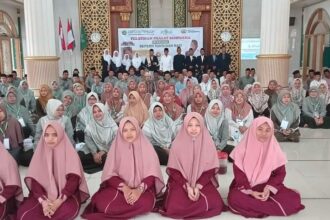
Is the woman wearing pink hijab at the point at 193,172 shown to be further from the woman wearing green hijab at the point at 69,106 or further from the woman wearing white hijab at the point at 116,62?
the woman wearing white hijab at the point at 116,62

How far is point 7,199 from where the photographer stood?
258 cm

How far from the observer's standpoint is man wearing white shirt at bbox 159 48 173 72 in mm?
9805

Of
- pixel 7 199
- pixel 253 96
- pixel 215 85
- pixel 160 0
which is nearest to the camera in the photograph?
pixel 7 199

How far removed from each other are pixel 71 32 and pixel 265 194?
845cm

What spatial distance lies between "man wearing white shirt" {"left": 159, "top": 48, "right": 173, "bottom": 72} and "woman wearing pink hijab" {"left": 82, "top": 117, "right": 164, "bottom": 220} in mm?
7149

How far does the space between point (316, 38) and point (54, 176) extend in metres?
9.84

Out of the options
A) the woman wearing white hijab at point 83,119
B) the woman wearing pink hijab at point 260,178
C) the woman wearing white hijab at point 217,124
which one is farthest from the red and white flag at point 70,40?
the woman wearing pink hijab at point 260,178

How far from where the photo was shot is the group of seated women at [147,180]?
2590 millimetres

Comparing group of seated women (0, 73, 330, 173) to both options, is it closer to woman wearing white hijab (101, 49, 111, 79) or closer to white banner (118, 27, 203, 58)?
woman wearing white hijab (101, 49, 111, 79)

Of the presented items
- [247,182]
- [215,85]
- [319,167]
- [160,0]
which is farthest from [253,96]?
[160,0]

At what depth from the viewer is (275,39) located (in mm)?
7133

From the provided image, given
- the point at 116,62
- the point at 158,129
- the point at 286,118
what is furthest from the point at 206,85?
the point at 158,129

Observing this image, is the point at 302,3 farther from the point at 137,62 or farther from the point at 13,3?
the point at 13,3

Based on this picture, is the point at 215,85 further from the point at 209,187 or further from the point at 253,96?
the point at 209,187
